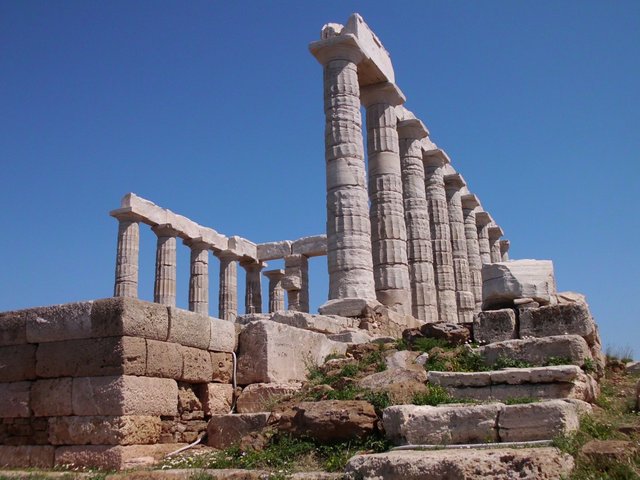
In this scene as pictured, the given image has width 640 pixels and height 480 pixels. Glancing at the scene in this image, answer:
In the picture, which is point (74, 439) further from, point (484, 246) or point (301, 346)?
point (484, 246)

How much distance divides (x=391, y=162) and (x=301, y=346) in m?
12.0

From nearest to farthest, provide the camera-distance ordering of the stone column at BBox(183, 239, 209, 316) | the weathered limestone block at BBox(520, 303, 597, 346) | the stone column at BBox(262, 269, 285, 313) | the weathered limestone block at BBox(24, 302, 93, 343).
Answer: the weathered limestone block at BBox(24, 302, 93, 343) → the weathered limestone block at BBox(520, 303, 597, 346) → the stone column at BBox(183, 239, 209, 316) → the stone column at BBox(262, 269, 285, 313)

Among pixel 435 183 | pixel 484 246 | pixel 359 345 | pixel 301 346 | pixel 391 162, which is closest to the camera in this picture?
pixel 301 346

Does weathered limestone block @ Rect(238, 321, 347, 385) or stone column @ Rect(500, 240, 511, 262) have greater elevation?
stone column @ Rect(500, 240, 511, 262)

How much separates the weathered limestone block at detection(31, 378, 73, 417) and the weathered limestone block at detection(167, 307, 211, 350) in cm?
137

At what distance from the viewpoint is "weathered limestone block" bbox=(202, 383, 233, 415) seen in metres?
9.16

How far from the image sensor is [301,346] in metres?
10.5

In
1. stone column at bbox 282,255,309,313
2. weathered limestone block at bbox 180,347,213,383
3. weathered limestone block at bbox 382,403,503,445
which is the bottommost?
weathered limestone block at bbox 382,403,503,445

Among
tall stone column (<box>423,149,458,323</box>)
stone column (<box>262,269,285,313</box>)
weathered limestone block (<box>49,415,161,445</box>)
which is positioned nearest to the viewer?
weathered limestone block (<box>49,415,161,445</box>)

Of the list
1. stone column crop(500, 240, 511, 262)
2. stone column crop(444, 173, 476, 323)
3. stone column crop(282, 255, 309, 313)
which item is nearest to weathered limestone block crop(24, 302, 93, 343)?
stone column crop(444, 173, 476, 323)

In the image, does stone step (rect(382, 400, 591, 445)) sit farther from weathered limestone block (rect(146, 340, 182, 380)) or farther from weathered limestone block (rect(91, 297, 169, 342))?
weathered limestone block (rect(91, 297, 169, 342))

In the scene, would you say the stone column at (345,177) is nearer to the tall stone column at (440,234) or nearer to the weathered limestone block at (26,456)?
the tall stone column at (440,234)

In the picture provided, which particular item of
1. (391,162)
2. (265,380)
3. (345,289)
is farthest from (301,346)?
(391,162)

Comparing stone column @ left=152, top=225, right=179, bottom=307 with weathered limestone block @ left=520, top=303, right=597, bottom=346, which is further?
stone column @ left=152, top=225, right=179, bottom=307
